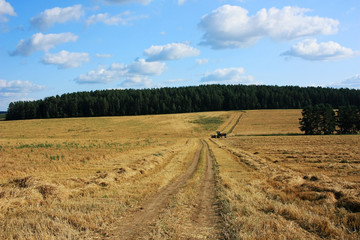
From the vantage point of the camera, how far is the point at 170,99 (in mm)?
126938

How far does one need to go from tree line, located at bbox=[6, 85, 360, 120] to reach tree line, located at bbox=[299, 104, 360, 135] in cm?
6344

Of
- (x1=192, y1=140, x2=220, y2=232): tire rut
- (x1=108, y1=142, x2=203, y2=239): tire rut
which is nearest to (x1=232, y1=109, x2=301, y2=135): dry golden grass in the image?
(x1=192, y1=140, x2=220, y2=232): tire rut

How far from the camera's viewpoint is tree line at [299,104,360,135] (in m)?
64.2

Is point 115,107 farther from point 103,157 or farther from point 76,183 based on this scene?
point 76,183

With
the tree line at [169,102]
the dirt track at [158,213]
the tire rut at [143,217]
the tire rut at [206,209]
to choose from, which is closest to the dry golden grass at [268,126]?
the tree line at [169,102]

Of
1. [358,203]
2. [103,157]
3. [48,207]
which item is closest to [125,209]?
[48,207]

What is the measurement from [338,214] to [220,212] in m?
3.40

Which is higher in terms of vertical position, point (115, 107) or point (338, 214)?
point (115, 107)

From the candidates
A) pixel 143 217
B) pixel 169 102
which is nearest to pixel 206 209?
pixel 143 217

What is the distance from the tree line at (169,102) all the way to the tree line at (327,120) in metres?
63.4

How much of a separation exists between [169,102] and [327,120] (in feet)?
254

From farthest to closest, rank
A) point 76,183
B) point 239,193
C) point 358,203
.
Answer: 1. point 76,183
2. point 239,193
3. point 358,203

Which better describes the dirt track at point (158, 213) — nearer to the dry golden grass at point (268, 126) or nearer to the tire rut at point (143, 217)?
the tire rut at point (143, 217)

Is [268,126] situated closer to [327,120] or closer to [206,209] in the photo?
[327,120]
